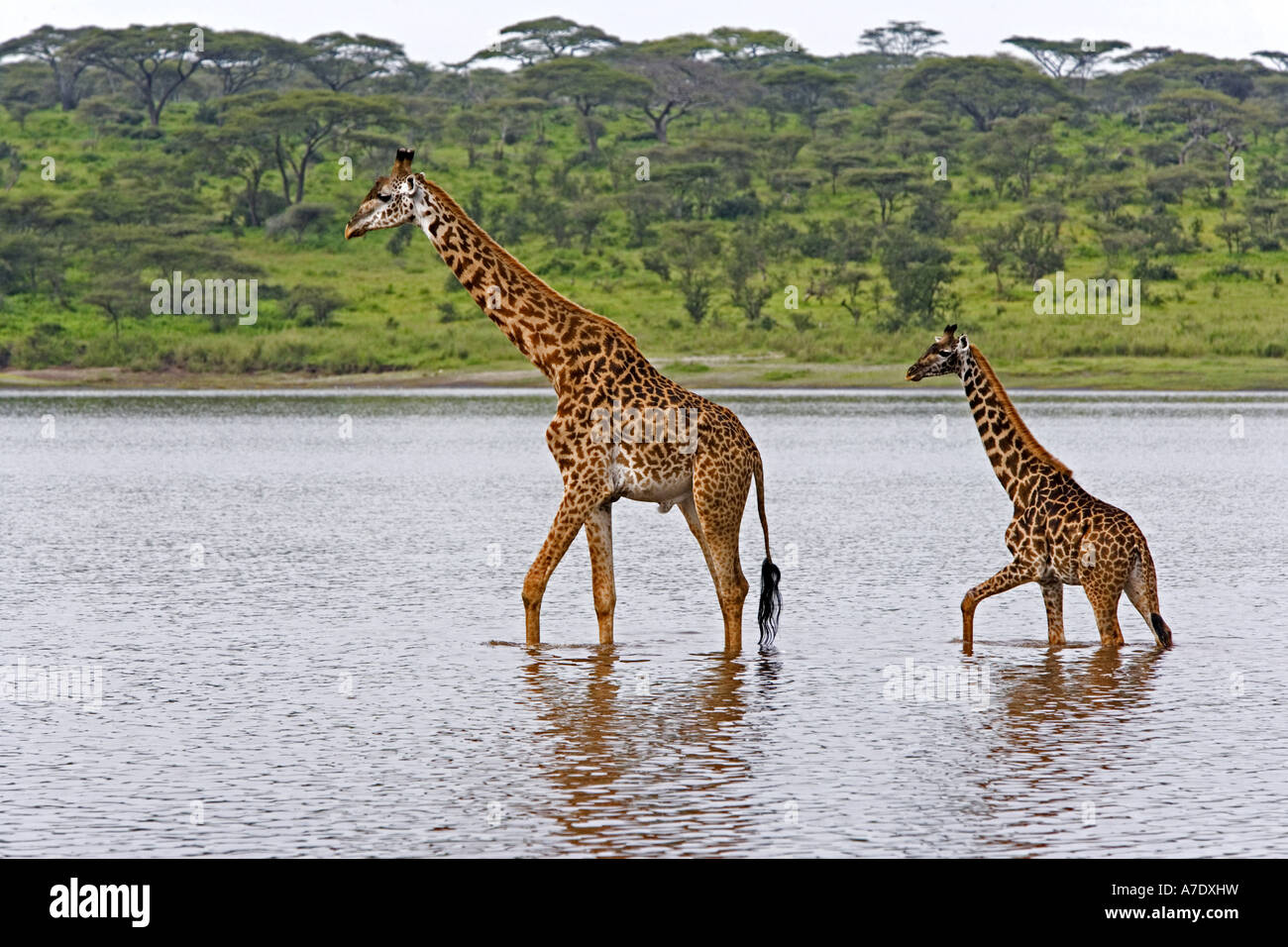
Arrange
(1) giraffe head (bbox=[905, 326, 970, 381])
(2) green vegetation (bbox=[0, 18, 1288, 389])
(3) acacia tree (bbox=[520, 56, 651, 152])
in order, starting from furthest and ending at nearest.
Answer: (3) acacia tree (bbox=[520, 56, 651, 152]) < (2) green vegetation (bbox=[0, 18, 1288, 389]) < (1) giraffe head (bbox=[905, 326, 970, 381])

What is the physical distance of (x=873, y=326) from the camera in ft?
183

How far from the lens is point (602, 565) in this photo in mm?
11703

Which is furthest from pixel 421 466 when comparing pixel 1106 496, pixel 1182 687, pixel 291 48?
pixel 291 48

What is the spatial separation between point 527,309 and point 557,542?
1.43 metres

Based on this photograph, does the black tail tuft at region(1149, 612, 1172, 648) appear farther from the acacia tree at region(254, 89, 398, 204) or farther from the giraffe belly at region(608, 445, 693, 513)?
the acacia tree at region(254, 89, 398, 204)

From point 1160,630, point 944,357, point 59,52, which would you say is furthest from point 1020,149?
point 1160,630

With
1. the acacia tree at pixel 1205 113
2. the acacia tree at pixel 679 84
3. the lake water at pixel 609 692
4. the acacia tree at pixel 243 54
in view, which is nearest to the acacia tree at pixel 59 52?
the acacia tree at pixel 243 54

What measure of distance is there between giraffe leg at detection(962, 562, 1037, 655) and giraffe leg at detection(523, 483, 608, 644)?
2319 millimetres

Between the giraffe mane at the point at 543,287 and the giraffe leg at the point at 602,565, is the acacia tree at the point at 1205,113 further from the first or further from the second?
the giraffe leg at the point at 602,565

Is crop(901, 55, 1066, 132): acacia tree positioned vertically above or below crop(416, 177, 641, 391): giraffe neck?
above

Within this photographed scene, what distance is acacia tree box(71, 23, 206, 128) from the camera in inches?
3260

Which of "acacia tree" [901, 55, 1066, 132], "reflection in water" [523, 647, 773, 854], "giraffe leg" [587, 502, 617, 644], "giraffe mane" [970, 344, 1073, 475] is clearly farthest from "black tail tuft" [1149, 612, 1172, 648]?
"acacia tree" [901, 55, 1066, 132]
